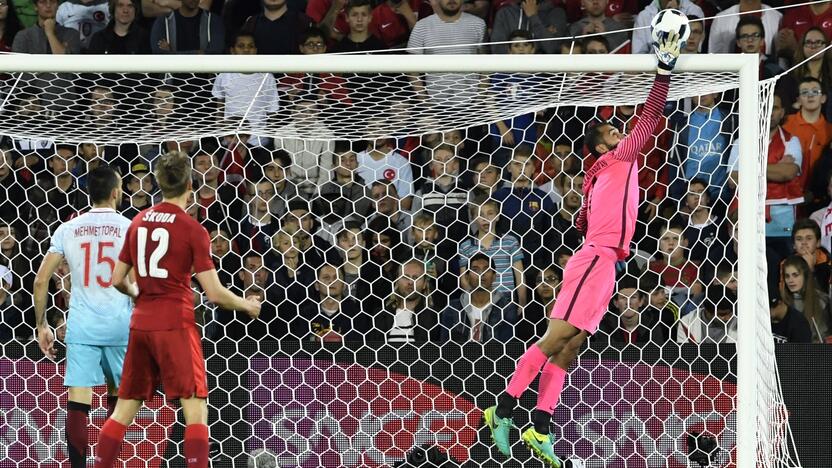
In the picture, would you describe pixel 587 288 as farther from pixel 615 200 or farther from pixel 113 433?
pixel 113 433

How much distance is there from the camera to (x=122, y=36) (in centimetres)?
954

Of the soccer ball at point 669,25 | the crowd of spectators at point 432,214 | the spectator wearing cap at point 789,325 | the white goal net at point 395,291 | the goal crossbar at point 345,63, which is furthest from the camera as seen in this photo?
the spectator wearing cap at point 789,325

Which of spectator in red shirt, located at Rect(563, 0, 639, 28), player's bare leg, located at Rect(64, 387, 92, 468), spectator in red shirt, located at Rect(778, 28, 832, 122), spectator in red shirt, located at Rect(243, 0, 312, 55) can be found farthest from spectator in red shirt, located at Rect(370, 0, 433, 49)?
player's bare leg, located at Rect(64, 387, 92, 468)

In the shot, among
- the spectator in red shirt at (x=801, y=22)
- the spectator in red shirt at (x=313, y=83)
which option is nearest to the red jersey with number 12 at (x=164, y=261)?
the spectator in red shirt at (x=313, y=83)

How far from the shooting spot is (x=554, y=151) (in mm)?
7879

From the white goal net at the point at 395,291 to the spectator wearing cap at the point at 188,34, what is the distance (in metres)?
1.71

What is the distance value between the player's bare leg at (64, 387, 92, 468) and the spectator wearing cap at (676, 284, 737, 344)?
3154mm

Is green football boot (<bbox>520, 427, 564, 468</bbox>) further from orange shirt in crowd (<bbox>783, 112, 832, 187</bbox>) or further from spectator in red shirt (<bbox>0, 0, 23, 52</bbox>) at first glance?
spectator in red shirt (<bbox>0, 0, 23, 52</bbox>)

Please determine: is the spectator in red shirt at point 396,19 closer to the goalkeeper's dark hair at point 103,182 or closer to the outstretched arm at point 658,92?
the goalkeeper's dark hair at point 103,182

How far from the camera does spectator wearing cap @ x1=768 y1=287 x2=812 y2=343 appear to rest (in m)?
7.46

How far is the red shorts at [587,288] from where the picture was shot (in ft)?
20.5

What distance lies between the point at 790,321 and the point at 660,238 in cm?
84

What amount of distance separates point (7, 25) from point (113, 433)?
195 inches

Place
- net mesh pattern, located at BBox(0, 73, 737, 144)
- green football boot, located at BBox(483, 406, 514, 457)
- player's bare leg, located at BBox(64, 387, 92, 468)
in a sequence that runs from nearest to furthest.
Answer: green football boot, located at BBox(483, 406, 514, 457), player's bare leg, located at BBox(64, 387, 92, 468), net mesh pattern, located at BBox(0, 73, 737, 144)
